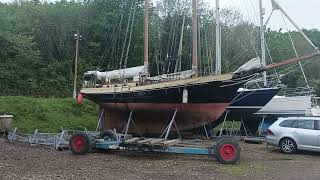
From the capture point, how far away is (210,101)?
64.2 feet

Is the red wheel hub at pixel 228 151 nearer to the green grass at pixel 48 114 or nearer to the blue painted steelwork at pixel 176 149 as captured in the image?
the blue painted steelwork at pixel 176 149

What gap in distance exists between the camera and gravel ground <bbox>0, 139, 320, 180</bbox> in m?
11.5

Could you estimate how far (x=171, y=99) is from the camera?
1984cm

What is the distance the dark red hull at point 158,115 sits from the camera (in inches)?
776

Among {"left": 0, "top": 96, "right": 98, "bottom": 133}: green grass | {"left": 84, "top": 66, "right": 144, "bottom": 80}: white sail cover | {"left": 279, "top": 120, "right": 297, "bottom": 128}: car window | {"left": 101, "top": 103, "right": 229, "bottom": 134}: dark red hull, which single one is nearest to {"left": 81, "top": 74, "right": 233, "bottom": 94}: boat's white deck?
{"left": 101, "top": 103, "right": 229, "bottom": 134}: dark red hull

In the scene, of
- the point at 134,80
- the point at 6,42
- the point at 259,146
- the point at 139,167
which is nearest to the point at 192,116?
the point at 259,146

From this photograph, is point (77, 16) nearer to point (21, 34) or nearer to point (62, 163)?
point (21, 34)

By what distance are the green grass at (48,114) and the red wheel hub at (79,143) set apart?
8.91 metres

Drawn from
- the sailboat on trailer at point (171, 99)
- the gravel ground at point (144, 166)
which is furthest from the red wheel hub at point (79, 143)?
the sailboat on trailer at point (171, 99)

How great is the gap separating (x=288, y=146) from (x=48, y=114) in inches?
620

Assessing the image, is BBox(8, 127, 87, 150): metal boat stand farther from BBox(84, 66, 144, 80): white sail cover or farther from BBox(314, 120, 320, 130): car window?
BBox(314, 120, 320, 130): car window

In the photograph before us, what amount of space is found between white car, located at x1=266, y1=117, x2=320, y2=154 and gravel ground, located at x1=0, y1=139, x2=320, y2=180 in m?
0.38

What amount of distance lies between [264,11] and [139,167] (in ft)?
60.1

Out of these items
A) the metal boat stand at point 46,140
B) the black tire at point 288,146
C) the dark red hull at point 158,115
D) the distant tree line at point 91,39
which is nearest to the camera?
the black tire at point 288,146
